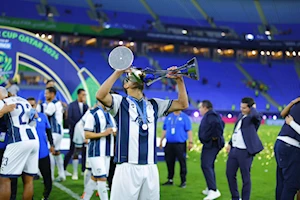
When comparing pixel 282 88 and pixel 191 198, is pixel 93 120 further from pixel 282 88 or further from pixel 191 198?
pixel 282 88

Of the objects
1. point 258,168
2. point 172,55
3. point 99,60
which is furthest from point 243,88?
point 258,168

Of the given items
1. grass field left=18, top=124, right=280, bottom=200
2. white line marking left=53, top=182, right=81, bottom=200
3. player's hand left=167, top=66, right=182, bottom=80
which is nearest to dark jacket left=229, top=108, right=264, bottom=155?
grass field left=18, top=124, right=280, bottom=200

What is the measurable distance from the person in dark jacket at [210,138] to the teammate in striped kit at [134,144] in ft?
13.3

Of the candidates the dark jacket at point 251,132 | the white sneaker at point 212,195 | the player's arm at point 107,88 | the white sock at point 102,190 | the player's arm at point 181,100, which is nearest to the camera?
the player's arm at point 107,88

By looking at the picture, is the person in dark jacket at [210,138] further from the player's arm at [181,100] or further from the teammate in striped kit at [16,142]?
the player's arm at [181,100]

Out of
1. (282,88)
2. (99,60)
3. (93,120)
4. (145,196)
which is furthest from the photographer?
(282,88)

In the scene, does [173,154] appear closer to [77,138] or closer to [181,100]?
[77,138]

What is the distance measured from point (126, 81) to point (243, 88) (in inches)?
1555

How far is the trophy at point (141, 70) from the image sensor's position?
4.17 metres

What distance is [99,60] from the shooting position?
40.8 m

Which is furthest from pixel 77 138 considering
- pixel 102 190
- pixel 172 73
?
pixel 172 73

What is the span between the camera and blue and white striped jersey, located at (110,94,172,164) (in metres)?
4.50

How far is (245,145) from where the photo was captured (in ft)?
24.8

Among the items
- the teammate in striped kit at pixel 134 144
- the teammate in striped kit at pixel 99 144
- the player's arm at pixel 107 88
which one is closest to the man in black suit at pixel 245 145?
the teammate in striped kit at pixel 99 144
